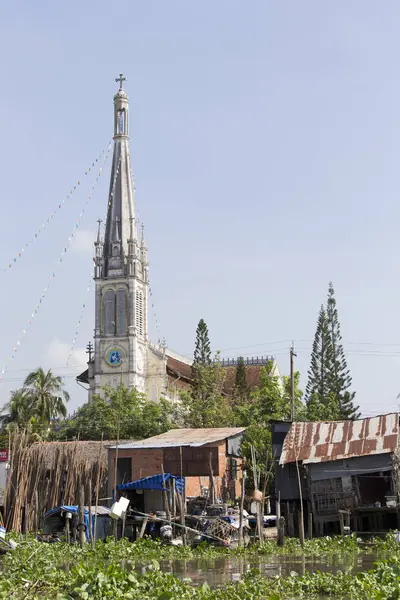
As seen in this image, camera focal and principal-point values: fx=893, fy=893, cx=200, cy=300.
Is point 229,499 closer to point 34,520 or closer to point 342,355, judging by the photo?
point 34,520

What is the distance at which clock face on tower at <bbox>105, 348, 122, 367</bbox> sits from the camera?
271ft

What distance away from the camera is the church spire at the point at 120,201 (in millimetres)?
84812

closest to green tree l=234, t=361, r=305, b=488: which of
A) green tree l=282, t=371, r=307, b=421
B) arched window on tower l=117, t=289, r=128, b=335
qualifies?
green tree l=282, t=371, r=307, b=421

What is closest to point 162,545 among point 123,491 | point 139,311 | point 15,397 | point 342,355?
point 123,491

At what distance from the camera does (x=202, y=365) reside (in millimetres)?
70562

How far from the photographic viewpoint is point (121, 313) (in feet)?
278

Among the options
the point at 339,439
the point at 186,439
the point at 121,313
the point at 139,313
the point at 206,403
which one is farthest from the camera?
the point at 139,313

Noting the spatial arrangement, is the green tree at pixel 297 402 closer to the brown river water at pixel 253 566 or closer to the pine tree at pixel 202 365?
the pine tree at pixel 202 365

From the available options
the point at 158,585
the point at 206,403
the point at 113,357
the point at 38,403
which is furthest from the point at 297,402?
the point at 158,585

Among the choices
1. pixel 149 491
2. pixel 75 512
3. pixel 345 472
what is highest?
pixel 345 472

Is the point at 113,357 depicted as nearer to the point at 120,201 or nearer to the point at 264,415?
the point at 120,201

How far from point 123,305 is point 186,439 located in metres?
46.2

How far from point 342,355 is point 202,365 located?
1137 cm

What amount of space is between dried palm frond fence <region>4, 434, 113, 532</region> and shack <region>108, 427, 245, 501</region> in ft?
6.26
